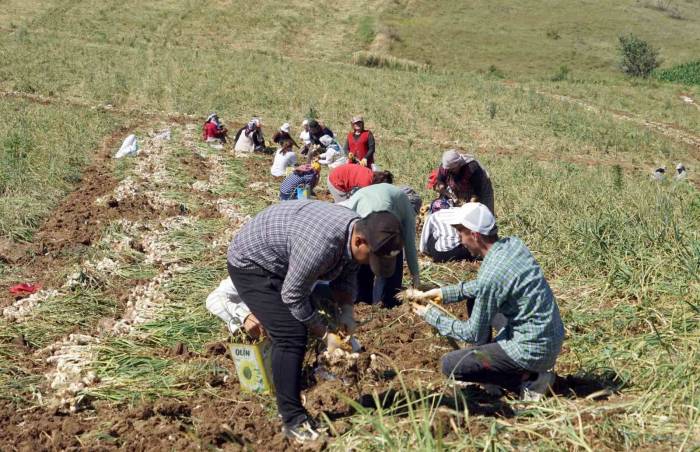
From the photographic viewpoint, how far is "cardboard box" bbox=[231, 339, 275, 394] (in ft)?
12.1

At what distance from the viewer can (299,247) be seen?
312 centimetres

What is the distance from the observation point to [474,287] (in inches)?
149

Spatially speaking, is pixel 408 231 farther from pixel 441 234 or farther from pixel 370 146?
pixel 370 146

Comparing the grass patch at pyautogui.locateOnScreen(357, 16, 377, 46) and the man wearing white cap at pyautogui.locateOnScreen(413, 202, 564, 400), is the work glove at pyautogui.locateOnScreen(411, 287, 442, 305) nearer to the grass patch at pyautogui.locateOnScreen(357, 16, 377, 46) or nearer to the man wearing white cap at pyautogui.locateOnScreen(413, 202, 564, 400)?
the man wearing white cap at pyautogui.locateOnScreen(413, 202, 564, 400)

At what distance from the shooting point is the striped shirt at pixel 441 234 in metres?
6.69

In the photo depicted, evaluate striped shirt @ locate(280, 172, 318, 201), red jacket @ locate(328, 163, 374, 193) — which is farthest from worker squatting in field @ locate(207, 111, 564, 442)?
striped shirt @ locate(280, 172, 318, 201)

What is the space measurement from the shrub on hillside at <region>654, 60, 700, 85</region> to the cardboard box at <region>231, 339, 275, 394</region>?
35.6 metres

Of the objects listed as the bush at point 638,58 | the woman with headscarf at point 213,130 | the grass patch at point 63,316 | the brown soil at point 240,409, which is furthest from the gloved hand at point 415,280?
the bush at point 638,58

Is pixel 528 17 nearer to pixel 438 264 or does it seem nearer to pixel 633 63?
pixel 633 63

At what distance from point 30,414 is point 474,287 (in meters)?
2.71

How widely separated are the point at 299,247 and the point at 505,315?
1.24m

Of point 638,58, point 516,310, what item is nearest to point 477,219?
point 516,310

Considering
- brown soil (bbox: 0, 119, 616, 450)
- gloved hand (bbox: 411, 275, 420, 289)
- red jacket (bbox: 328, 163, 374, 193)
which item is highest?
red jacket (bbox: 328, 163, 374, 193)

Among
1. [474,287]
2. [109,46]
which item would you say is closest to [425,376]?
[474,287]
